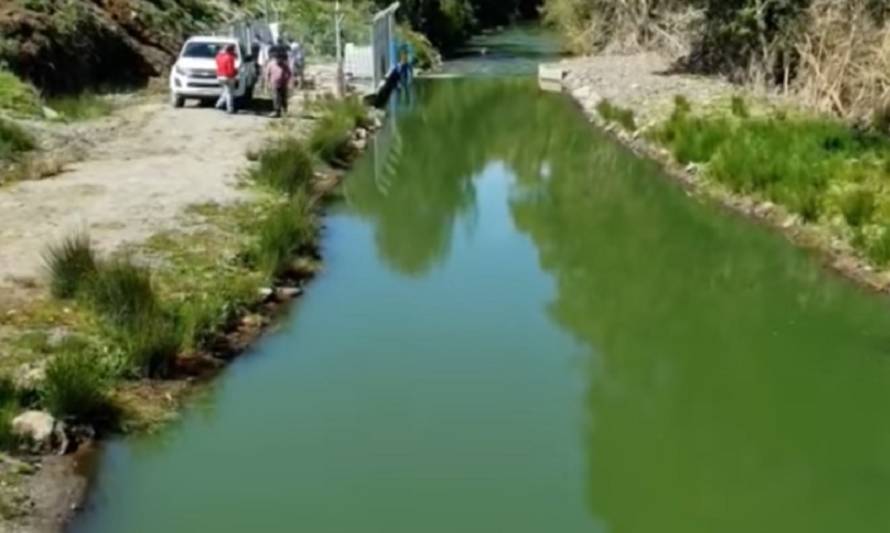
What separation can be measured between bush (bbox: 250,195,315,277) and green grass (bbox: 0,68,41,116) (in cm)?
942

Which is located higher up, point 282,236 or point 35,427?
point 282,236

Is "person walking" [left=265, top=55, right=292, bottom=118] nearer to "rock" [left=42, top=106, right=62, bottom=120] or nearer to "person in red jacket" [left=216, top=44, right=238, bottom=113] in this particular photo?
"person in red jacket" [left=216, top=44, right=238, bottom=113]

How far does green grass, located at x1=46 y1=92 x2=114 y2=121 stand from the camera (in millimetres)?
30842

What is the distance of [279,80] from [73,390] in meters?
19.7

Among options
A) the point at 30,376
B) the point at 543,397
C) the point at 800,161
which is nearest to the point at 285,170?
the point at 800,161

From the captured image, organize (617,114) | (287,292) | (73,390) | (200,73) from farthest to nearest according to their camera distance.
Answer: (617,114) < (200,73) < (287,292) < (73,390)

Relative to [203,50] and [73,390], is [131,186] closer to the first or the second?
[73,390]

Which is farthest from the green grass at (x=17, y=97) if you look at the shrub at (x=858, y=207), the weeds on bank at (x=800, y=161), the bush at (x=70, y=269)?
the shrub at (x=858, y=207)

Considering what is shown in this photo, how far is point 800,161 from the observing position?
23.9 metres

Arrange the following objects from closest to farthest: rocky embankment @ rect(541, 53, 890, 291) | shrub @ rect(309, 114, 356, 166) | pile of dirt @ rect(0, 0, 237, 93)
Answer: rocky embankment @ rect(541, 53, 890, 291) < shrub @ rect(309, 114, 356, 166) < pile of dirt @ rect(0, 0, 237, 93)

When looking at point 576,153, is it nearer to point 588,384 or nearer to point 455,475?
point 588,384

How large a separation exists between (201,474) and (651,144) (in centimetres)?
1928

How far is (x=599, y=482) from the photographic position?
42.6 ft

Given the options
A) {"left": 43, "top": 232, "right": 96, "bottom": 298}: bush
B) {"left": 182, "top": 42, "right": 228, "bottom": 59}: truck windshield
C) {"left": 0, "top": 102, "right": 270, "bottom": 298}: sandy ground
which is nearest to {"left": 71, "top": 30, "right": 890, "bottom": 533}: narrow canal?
{"left": 43, "top": 232, "right": 96, "bottom": 298}: bush
